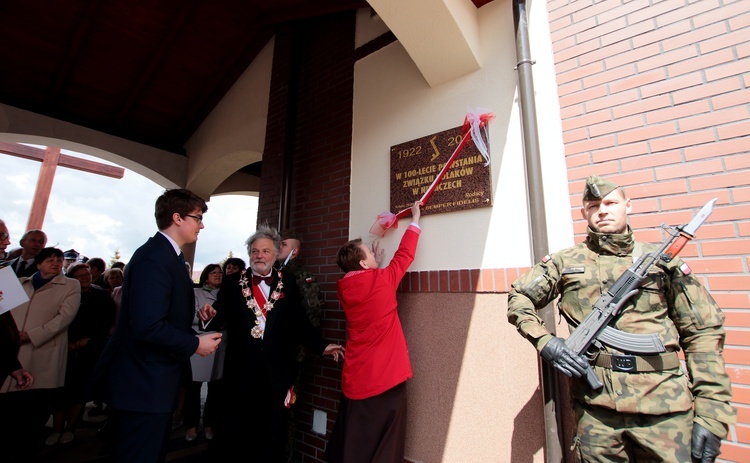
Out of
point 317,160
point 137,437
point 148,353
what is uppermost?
point 317,160

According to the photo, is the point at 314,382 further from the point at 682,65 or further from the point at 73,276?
the point at 682,65

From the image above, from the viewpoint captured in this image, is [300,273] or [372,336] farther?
[300,273]

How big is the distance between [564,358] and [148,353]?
2.13 meters

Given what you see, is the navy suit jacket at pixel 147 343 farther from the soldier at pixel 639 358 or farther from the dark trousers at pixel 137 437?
the soldier at pixel 639 358

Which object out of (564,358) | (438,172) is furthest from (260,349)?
(564,358)

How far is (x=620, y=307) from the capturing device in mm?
1554

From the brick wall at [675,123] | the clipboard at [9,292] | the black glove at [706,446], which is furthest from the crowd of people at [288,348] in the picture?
the brick wall at [675,123]

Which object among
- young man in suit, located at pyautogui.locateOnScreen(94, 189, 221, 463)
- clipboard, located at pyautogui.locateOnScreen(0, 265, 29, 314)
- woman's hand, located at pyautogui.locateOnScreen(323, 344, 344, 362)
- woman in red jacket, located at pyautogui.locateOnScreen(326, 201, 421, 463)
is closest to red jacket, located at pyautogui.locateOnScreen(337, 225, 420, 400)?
woman in red jacket, located at pyautogui.locateOnScreen(326, 201, 421, 463)

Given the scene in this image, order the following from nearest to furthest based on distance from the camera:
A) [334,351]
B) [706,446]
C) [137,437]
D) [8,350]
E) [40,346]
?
[706,446] < [137,437] < [8,350] < [334,351] < [40,346]

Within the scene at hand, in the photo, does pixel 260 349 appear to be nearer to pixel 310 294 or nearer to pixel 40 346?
pixel 310 294

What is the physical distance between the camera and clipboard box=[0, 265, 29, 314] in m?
2.44

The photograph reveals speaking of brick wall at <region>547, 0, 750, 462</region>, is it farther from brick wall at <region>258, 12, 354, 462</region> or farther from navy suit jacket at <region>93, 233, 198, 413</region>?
navy suit jacket at <region>93, 233, 198, 413</region>

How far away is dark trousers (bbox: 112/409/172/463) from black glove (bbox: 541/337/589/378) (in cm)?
205

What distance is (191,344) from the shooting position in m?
2.05
